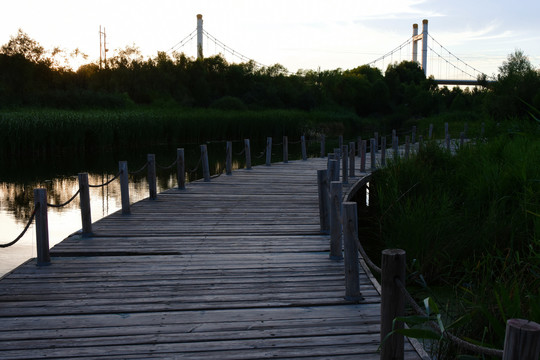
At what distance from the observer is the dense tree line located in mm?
30875

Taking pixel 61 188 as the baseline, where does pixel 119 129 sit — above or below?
above

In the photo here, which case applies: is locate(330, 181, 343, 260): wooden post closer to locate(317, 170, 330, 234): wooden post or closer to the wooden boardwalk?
the wooden boardwalk

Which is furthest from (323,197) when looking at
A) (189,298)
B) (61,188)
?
(61,188)

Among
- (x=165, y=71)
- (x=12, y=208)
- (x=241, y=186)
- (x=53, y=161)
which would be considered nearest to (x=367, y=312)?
(x=241, y=186)

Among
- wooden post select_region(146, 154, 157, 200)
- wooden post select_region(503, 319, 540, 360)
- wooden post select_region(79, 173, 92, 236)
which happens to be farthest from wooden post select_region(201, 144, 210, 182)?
wooden post select_region(503, 319, 540, 360)

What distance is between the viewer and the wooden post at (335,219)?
4.21m

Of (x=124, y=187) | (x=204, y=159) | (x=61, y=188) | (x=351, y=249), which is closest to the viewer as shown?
(x=351, y=249)

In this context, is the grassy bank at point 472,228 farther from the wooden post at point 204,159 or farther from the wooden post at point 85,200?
the wooden post at point 204,159

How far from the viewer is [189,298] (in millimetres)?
3637

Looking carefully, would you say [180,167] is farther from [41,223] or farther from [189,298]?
[189,298]

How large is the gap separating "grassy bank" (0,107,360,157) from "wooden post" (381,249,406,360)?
16.4 meters

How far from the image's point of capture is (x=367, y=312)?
338cm

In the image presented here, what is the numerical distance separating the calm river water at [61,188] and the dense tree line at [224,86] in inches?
490

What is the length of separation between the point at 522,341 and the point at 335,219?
293cm
